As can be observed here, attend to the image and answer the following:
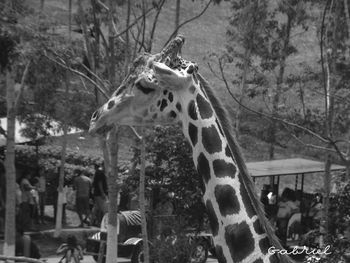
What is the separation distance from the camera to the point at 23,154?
2119 cm

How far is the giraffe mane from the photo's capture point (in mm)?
4602

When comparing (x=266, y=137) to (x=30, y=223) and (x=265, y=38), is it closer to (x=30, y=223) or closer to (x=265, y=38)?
(x=265, y=38)

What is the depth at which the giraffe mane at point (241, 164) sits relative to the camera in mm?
4602

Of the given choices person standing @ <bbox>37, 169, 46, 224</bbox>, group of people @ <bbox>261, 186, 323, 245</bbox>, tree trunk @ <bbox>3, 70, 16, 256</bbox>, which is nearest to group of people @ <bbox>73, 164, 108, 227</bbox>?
person standing @ <bbox>37, 169, 46, 224</bbox>

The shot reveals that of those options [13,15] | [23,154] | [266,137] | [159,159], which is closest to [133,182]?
[159,159]

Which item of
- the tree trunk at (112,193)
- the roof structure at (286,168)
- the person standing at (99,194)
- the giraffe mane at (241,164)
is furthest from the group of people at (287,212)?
the giraffe mane at (241,164)

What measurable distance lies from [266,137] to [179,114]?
59.9 feet

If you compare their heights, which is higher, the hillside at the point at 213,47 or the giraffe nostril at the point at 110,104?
the hillside at the point at 213,47

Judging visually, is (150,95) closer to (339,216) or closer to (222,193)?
(222,193)

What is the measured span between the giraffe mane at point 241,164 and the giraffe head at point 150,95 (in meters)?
0.15

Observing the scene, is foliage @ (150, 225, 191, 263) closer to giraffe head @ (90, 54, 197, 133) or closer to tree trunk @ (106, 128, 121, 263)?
tree trunk @ (106, 128, 121, 263)

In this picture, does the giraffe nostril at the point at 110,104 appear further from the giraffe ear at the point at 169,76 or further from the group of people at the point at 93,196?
the group of people at the point at 93,196

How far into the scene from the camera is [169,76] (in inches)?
191

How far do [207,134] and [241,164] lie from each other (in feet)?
0.93
